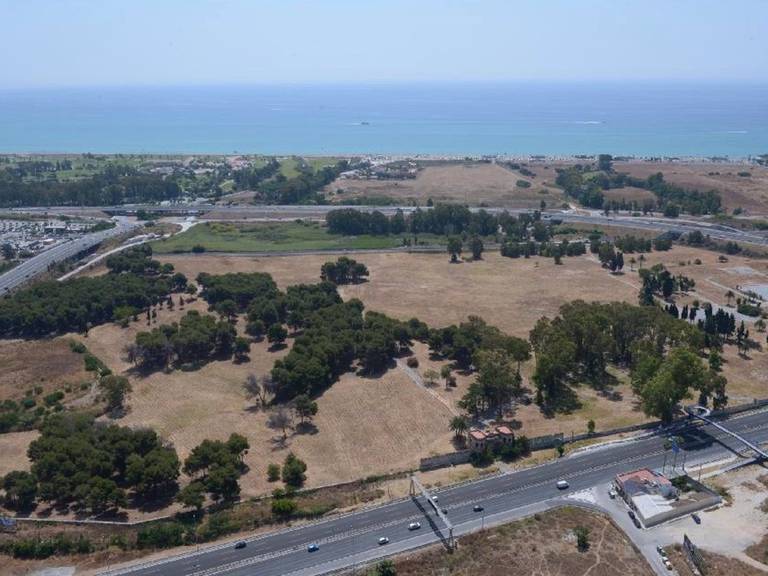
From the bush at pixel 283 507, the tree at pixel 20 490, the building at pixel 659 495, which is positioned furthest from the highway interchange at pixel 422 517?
the tree at pixel 20 490

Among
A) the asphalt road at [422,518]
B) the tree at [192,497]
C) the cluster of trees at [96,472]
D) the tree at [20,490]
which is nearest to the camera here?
the asphalt road at [422,518]

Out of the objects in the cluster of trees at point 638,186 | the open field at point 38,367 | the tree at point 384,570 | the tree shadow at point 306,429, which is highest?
the cluster of trees at point 638,186

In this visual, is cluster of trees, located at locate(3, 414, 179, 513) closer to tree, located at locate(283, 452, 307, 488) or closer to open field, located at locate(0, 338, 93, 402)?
tree, located at locate(283, 452, 307, 488)

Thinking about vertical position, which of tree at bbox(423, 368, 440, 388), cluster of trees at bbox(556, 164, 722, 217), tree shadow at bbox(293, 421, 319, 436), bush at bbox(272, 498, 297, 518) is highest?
cluster of trees at bbox(556, 164, 722, 217)

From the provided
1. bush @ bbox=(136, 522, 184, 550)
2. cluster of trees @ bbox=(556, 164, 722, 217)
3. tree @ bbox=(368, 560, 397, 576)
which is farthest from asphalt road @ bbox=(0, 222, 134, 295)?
cluster of trees @ bbox=(556, 164, 722, 217)

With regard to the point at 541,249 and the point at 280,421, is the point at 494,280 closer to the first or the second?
the point at 541,249

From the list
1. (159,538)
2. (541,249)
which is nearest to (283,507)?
(159,538)

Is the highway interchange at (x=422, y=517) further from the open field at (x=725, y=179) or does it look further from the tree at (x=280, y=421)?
the open field at (x=725, y=179)
